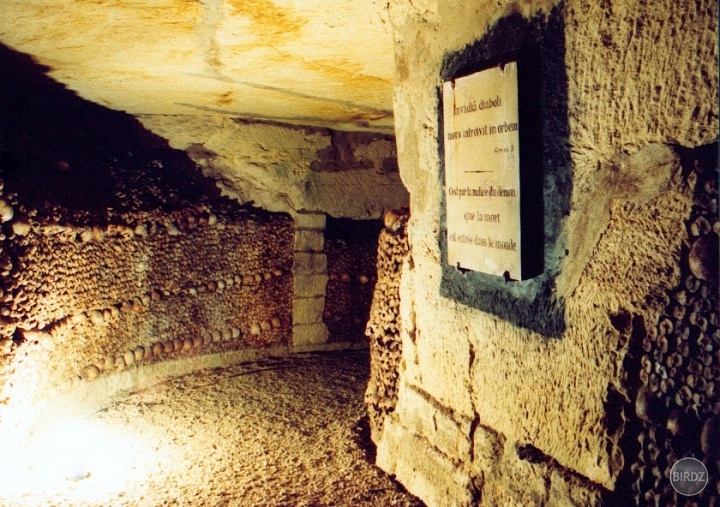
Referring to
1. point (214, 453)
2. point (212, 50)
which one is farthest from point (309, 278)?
point (212, 50)

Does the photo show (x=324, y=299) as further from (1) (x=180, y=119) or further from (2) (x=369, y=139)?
(1) (x=180, y=119)

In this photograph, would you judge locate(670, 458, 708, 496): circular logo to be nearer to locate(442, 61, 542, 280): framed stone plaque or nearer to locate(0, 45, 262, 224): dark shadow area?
locate(442, 61, 542, 280): framed stone plaque

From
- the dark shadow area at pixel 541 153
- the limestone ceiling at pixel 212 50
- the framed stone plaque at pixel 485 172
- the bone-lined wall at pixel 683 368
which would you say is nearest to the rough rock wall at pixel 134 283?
the limestone ceiling at pixel 212 50

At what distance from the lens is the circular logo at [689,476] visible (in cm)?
123

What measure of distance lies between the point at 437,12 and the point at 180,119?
2901mm

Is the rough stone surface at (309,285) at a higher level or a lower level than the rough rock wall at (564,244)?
lower

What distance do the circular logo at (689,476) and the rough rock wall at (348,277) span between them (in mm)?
3682

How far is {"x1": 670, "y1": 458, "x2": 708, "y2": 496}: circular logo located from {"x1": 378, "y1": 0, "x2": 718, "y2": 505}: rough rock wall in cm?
14

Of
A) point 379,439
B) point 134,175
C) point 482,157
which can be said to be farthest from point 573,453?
point 134,175

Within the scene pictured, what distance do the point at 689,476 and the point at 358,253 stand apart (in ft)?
12.4

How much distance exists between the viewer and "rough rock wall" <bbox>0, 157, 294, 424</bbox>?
288cm

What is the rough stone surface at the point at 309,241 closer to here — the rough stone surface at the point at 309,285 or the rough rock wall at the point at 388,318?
the rough stone surface at the point at 309,285

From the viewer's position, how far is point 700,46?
1.16m

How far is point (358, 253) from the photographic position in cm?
493
